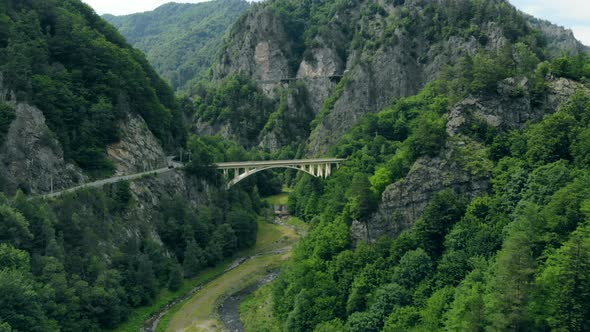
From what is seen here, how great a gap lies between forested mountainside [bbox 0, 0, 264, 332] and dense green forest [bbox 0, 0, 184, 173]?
5.9 inches

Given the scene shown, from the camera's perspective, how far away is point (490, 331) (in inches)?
1375

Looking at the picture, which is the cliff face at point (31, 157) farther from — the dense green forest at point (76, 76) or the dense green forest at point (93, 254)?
the dense green forest at point (93, 254)

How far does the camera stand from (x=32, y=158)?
2311 inches

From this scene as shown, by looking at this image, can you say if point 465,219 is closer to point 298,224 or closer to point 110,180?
point 110,180

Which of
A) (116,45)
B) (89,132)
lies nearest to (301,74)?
(116,45)

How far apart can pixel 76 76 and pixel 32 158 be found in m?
16.2

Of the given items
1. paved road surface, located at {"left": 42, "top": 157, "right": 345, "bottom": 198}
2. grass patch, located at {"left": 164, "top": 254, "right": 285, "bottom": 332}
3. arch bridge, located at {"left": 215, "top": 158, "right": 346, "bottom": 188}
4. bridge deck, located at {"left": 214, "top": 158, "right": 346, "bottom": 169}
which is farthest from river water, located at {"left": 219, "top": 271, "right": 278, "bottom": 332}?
arch bridge, located at {"left": 215, "top": 158, "right": 346, "bottom": 188}

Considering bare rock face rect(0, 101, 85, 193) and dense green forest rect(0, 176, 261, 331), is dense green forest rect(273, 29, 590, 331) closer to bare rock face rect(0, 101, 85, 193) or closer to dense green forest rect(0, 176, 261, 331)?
dense green forest rect(0, 176, 261, 331)

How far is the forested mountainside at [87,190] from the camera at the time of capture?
4788 cm

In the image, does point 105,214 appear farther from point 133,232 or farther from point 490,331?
point 490,331

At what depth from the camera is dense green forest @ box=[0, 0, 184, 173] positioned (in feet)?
210

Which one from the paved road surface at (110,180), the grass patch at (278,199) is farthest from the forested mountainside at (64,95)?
the grass patch at (278,199)

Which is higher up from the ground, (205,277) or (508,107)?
(508,107)

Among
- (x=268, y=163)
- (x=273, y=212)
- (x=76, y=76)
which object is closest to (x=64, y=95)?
(x=76, y=76)
